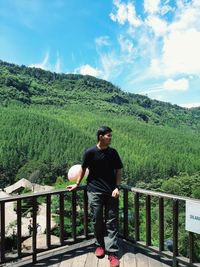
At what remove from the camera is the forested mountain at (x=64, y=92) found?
149 meters

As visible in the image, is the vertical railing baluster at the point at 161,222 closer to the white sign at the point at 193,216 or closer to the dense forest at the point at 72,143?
the white sign at the point at 193,216

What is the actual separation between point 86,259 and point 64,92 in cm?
16949

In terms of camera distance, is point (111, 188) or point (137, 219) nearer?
point (111, 188)

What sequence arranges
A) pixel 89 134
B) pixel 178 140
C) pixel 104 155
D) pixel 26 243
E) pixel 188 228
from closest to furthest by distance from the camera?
1. pixel 188 228
2. pixel 104 155
3. pixel 26 243
4. pixel 89 134
5. pixel 178 140

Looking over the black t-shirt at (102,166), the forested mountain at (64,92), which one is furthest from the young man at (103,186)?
the forested mountain at (64,92)

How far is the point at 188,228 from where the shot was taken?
3.93m

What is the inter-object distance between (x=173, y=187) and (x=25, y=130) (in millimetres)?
61681

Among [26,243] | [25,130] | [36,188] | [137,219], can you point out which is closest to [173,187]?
[36,188]

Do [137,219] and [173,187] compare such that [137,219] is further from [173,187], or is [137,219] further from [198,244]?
[173,187]

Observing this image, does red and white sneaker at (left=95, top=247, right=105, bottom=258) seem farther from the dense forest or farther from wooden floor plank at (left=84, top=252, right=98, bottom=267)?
the dense forest

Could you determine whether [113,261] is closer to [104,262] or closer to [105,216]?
[104,262]

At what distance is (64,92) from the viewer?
171875 mm

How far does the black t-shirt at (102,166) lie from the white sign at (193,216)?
91 cm

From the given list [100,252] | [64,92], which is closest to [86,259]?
[100,252]
